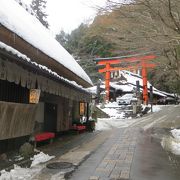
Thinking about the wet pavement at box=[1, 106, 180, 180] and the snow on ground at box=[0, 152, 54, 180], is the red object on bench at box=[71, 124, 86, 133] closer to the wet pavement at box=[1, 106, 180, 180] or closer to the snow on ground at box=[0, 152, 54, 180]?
the wet pavement at box=[1, 106, 180, 180]

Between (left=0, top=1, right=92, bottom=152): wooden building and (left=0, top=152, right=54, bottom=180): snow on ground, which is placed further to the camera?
(left=0, top=1, right=92, bottom=152): wooden building

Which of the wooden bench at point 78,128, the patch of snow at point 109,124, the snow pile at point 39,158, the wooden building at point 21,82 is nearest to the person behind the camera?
the wooden building at point 21,82

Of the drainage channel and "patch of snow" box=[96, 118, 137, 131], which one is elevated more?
"patch of snow" box=[96, 118, 137, 131]

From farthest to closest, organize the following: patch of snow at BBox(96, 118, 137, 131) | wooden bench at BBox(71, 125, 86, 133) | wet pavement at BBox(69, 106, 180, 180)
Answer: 1. patch of snow at BBox(96, 118, 137, 131)
2. wooden bench at BBox(71, 125, 86, 133)
3. wet pavement at BBox(69, 106, 180, 180)

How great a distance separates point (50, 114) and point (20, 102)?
5759 mm

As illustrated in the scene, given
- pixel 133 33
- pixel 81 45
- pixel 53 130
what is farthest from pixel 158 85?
pixel 133 33

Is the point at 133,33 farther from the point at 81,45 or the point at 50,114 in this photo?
the point at 81,45

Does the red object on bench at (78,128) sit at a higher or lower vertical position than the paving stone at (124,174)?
higher

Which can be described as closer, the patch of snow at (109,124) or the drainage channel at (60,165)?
the drainage channel at (60,165)

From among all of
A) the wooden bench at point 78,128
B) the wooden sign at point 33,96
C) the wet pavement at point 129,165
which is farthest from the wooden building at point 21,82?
the wooden bench at point 78,128

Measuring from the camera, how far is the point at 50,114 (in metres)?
17.1

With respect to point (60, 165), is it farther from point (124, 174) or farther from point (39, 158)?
point (124, 174)

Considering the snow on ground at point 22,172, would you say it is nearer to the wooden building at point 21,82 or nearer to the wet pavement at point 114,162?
the wet pavement at point 114,162

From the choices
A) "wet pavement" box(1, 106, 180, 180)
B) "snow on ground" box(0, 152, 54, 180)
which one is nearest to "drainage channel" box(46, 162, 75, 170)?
"wet pavement" box(1, 106, 180, 180)
